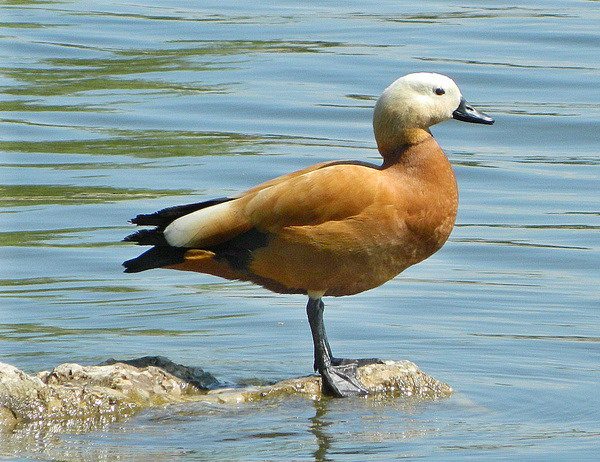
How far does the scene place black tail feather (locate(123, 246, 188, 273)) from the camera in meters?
8.12

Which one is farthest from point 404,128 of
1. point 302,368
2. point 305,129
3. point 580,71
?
point 580,71

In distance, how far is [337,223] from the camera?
7.97m

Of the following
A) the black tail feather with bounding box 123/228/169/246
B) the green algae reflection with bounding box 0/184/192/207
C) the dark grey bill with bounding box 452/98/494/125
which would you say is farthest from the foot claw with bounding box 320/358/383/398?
the green algae reflection with bounding box 0/184/192/207

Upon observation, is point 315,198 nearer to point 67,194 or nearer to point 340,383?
point 340,383

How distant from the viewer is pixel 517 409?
318 inches

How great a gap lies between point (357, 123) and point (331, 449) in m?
8.20

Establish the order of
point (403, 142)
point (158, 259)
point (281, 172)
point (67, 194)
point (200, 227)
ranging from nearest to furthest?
1. point (200, 227)
2. point (158, 259)
3. point (403, 142)
4. point (67, 194)
5. point (281, 172)

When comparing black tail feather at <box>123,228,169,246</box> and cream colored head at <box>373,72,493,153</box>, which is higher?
cream colored head at <box>373,72,493,153</box>

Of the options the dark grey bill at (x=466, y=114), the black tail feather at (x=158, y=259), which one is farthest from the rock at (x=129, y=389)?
the dark grey bill at (x=466, y=114)

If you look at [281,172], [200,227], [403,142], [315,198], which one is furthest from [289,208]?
[281,172]

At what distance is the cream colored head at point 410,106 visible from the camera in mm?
8227

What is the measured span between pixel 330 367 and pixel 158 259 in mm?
1058

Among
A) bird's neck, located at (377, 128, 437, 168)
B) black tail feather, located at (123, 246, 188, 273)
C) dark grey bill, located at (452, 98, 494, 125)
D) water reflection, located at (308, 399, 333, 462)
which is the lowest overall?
water reflection, located at (308, 399, 333, 462)

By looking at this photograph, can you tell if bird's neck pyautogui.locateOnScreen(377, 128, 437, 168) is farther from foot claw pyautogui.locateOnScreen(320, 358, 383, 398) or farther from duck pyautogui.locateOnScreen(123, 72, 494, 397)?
foot claw pyautogui.locateOnScreen(320, 358, 383, 398)
